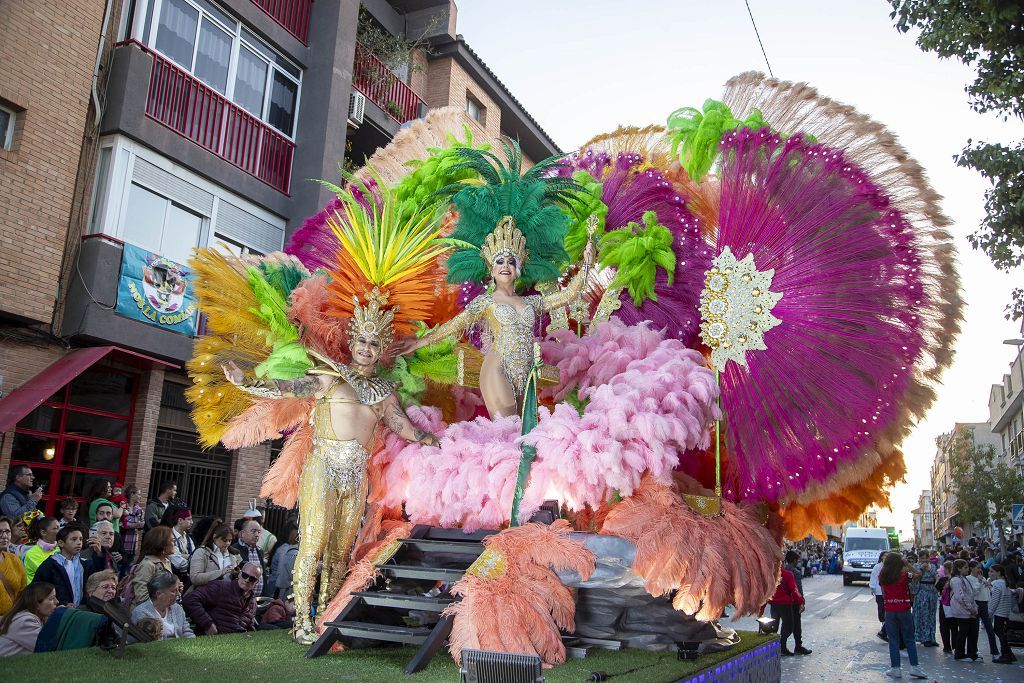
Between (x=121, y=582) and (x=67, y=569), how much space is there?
660 mm

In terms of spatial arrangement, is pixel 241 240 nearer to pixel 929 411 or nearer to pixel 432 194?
pixel 432 194

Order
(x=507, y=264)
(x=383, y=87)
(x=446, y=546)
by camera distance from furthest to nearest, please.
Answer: (x=383, y=87) → (x=507, y=264) → (x=446, y=546)

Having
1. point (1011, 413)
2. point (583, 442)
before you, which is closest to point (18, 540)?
point (583, 442)

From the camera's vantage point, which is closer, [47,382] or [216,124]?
[47,382]

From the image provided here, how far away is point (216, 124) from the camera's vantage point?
12.3m

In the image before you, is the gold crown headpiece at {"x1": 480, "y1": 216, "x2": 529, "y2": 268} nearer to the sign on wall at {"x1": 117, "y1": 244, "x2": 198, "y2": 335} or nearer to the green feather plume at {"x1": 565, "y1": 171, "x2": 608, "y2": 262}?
the green feather plume at {"x1": 565, "y1": 171, "x2": 608, "y2": 262}

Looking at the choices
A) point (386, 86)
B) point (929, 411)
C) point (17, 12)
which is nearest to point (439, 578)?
point (929, 411)

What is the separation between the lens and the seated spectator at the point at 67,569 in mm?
5566

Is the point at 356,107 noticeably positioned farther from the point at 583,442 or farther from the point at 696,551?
the point at 696,551

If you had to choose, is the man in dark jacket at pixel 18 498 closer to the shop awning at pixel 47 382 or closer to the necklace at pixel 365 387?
the shop awning at pixel 47 382

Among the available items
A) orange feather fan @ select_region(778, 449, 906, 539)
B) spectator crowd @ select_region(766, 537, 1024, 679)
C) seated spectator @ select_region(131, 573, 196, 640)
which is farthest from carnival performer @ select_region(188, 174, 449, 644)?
spectator crowd @ select_region(766, 537, 1024, 679)

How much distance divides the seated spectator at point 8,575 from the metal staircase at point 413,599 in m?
2.87

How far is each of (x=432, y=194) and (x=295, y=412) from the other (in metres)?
1.67

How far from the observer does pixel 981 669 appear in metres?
10.6
